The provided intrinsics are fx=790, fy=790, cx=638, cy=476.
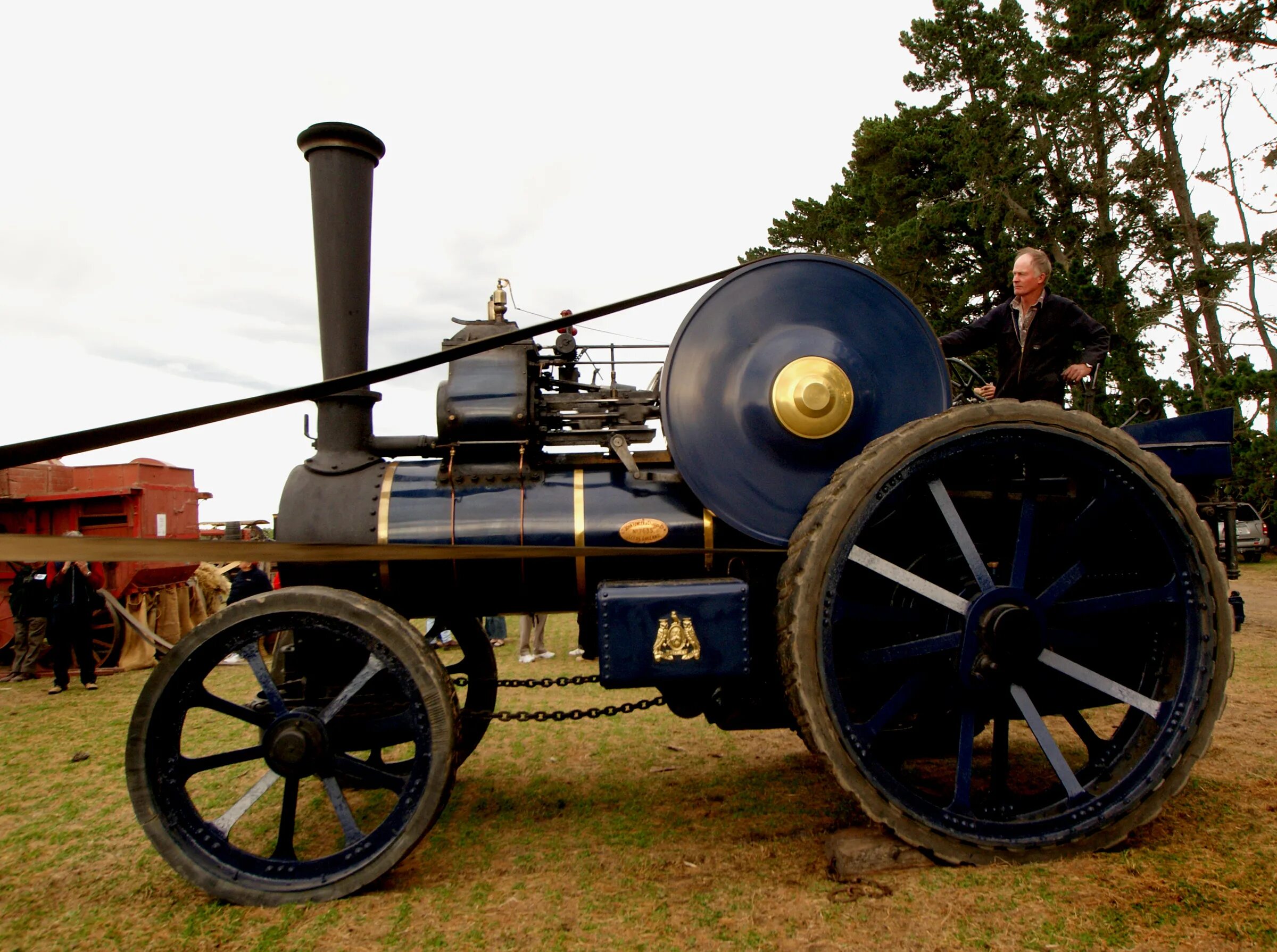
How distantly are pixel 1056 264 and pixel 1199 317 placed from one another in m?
4.71

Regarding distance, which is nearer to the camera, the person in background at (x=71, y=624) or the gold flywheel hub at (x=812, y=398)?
the gold flywheel hub at (x=812, y=398)

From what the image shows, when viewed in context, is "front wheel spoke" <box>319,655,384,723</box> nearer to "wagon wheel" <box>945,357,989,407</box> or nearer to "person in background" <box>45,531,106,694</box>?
"wagon wheel" <box>945,357,989,407</box>

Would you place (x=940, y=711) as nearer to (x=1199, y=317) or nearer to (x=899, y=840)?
(x=899, y=840)

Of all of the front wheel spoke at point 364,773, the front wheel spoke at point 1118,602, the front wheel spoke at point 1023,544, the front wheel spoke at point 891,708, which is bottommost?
the front wheel spoke at point 364,773

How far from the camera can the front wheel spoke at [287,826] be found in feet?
9.66

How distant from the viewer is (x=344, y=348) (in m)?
3.59

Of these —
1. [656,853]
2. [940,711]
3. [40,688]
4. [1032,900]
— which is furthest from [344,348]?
[40,688]

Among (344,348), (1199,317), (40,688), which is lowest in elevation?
(40,688)

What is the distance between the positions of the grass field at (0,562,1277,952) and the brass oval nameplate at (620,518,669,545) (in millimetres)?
1346

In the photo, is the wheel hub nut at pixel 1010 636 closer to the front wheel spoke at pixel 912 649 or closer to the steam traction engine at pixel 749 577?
the steam traction engine at pixel 749 577

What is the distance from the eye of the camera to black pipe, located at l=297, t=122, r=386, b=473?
139 inches

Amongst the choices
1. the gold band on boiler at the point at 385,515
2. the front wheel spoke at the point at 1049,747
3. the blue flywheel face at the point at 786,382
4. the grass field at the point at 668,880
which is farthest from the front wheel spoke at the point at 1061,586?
the gold band on boiler at the point at 385,515

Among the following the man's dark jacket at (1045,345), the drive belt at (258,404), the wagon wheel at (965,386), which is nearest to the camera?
the drive belt at (258,404)

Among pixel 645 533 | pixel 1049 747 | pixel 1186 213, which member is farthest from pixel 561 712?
pixel 1186 213
